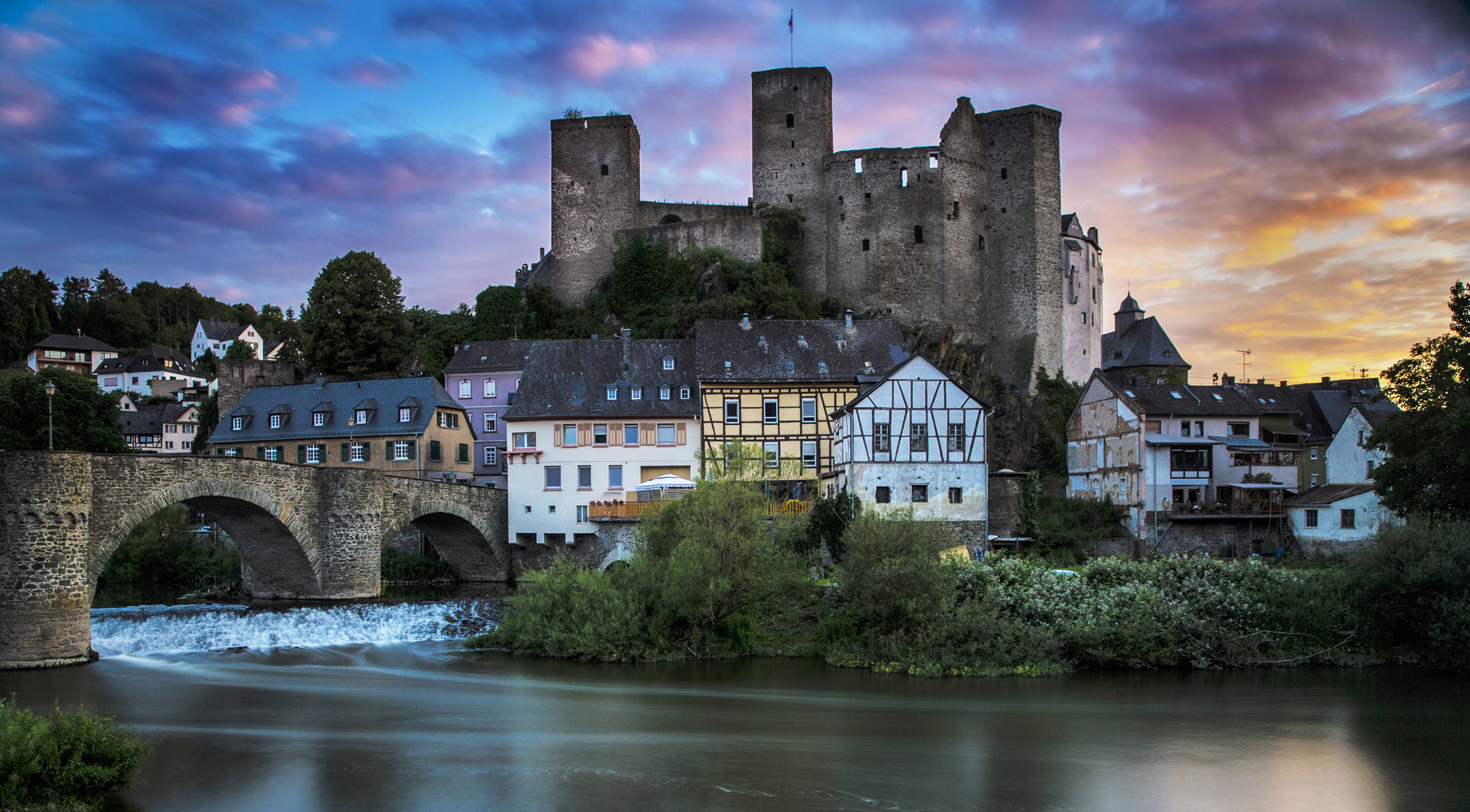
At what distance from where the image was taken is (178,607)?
95.0 feet

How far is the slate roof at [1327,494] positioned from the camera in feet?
121

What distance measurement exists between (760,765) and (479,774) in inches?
163

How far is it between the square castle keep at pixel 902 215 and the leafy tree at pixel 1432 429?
86.1ft

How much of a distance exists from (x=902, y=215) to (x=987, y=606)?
34.4m

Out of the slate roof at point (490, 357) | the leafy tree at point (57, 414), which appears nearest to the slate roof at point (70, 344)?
the leafy tree at point (57, 414)

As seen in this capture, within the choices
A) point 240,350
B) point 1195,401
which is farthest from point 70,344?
point 1195,401

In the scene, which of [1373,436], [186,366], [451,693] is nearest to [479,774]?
[451,693]

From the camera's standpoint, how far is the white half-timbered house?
32688 mm

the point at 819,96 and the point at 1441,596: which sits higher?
the point at 819,96

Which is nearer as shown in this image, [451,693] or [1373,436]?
[451,693]

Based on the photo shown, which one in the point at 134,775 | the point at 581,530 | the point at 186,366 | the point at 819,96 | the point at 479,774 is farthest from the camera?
the point at 186,366

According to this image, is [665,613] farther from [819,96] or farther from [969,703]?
[819,96]

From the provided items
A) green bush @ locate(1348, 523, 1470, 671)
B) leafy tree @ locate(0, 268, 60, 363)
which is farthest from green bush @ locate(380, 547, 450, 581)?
leafy tree @ locate(0, 268, 60, 363)

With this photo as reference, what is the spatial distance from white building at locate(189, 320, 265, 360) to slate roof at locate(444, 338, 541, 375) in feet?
190
